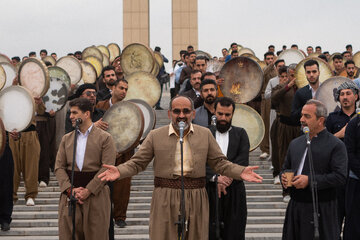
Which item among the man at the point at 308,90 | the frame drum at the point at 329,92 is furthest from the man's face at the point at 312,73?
the frame drum at the point at 329,92

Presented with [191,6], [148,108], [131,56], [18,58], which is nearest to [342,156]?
[148,108]

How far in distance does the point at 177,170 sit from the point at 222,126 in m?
1.19

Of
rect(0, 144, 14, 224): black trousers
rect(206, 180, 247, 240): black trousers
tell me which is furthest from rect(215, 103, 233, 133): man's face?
rect(0, 144, 14, 224): black trousers

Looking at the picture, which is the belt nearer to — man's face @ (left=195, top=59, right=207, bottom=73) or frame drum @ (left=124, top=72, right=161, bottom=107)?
frame drum @ (left=124, top=72, right=161, bottom=107)

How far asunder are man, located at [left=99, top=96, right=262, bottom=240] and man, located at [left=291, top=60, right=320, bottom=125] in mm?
3403

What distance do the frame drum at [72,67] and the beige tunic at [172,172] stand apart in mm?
8696

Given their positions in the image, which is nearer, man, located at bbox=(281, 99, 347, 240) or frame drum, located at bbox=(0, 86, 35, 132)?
man, located at bbox=(281, 99, 347, 240)

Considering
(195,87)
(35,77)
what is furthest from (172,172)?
(35,77)

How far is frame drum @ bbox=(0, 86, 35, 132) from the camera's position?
9.46 meters

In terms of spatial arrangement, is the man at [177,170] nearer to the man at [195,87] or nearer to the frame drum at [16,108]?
the man at [195,87]

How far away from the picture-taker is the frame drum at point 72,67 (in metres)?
14.7

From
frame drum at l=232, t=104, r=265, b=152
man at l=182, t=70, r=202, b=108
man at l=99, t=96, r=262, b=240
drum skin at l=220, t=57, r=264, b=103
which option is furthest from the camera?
drum skin at l=220, t=57, r=264, b=103

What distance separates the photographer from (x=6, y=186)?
941cm

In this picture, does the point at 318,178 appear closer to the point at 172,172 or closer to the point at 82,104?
the point at 172,172
